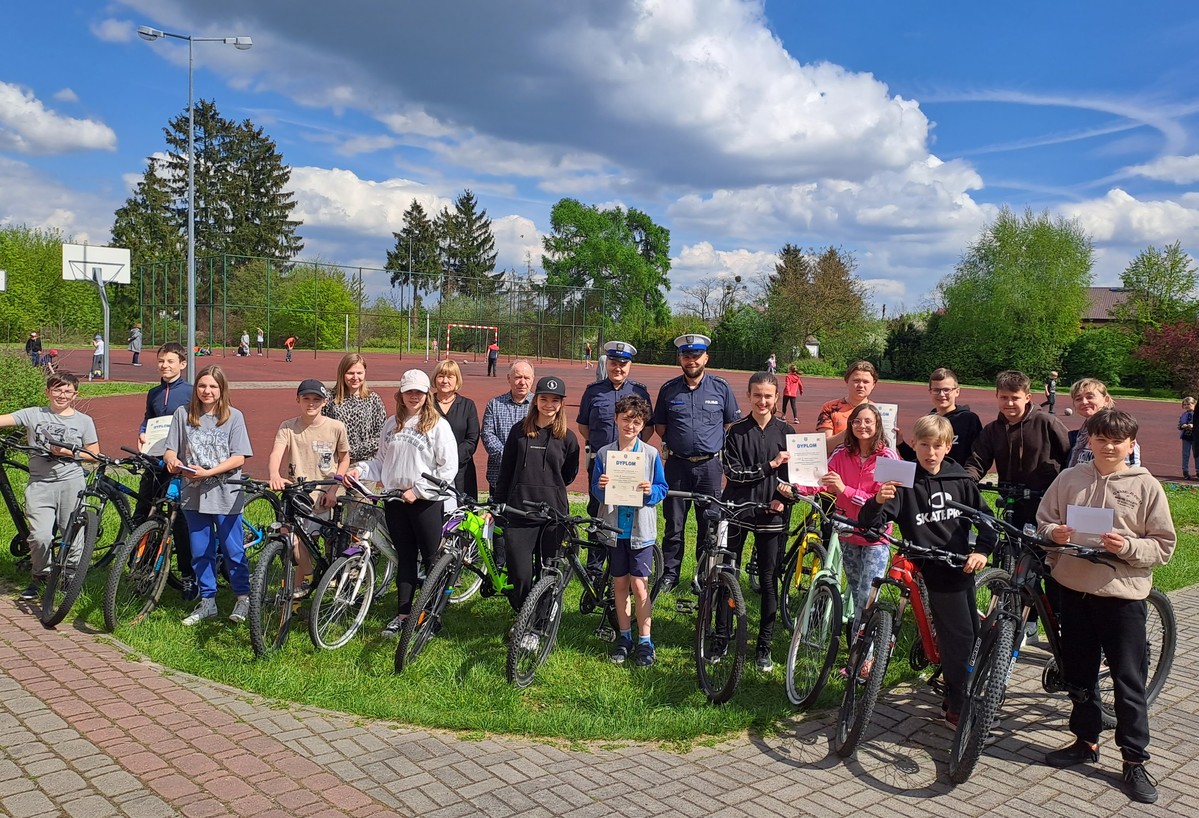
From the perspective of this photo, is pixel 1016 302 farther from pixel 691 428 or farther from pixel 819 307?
pixel 691 428

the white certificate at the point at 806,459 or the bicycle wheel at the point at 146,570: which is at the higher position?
the white certificate at the point at 806,459

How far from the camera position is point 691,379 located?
255 inches

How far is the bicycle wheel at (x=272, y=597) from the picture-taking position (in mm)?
4955

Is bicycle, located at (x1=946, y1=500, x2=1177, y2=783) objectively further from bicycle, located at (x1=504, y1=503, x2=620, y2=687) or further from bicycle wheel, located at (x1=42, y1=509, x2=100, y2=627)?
bicycle wheel, located at (x1=42, y1=509, x2=100, y2=627)

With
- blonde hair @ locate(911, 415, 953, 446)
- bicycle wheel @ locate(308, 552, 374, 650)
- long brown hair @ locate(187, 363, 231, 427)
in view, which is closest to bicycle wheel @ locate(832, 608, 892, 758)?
blonde hair @ locate(911, 415, 953, 446)

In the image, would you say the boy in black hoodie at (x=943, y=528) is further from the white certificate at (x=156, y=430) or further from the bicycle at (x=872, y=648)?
the white certificate at (x=156, y=430)

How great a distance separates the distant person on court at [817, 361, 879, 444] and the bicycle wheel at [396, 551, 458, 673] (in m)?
2.63

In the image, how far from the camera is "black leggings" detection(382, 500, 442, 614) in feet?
18.2

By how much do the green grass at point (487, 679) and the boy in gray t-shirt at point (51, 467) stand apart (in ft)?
1.79

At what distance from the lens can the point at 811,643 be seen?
4.77 meters

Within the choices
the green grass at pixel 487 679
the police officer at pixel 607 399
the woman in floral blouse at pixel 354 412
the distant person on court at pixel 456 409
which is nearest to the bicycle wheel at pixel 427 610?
the green grass at pixel 487 679

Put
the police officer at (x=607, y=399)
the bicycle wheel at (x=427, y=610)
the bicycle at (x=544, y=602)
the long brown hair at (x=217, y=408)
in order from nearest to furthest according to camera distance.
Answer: the bicycle at (x=544, y=602) → the bicycle wheel at (x=427, y=610) → the long brown hair at (x=217, y=408) → the police officer at (x=607, y=399)

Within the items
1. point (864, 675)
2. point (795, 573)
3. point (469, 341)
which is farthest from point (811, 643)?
point (469, 341)

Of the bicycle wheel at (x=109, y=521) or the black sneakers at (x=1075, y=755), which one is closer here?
the black sneakers at (x=1075, y=755)
